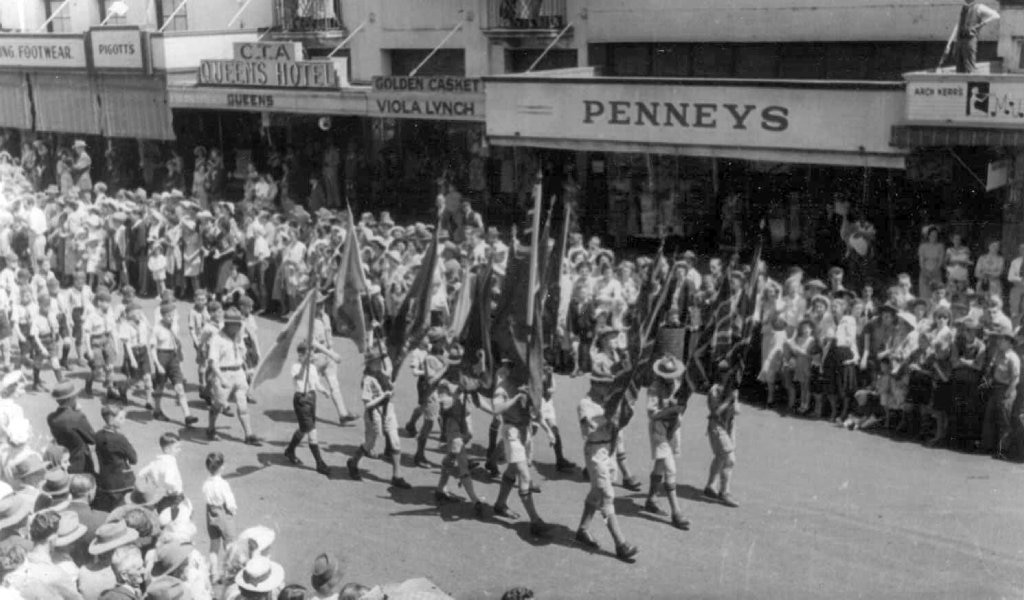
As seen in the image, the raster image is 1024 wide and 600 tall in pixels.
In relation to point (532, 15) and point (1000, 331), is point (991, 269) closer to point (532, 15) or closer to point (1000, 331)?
point (1000, 331)

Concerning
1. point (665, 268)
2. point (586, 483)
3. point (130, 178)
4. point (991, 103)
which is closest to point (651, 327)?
point (586, 483)

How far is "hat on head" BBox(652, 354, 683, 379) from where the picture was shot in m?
11.8

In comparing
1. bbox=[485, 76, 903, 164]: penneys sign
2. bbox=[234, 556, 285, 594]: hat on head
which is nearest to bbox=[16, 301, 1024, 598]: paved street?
bbox=[234, 556, 285, 594]: hat on head

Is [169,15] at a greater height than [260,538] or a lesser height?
greater

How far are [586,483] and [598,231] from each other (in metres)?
9.93

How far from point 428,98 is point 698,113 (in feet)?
18.9

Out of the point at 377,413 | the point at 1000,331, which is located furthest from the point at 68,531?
the point at 1000,331

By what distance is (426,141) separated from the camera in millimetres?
25156

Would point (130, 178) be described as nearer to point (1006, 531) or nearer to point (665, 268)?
point (665, 268)

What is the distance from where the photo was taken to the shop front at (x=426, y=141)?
21.8m

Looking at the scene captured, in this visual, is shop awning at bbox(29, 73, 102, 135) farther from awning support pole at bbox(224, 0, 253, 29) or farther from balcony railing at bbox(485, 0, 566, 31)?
balcony railing at bbox(485, 0, 566, 31)

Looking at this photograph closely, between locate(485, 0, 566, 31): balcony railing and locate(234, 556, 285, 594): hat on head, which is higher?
locate(485, 0, 566, 31): balcony railing

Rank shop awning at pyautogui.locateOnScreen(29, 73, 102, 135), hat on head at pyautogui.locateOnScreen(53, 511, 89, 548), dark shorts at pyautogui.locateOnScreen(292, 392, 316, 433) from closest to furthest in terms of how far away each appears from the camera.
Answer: hat on head at pyautogui.locateOnScreen(53, 511, 89, 548)
dark shorts at pyautogui.locateOnScreen(292, 392, 316, 433)
shop awning at pyautogui.locateOnScreen(29, 73, 102, 135)

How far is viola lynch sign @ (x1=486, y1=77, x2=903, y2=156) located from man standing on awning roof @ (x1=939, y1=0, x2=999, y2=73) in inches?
34.9
